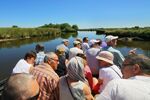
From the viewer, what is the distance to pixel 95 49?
768cm

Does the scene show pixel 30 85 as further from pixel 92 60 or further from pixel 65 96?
pixel 92 60

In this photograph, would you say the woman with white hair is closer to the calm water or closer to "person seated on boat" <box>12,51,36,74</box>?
"person seated on boat" <box>12,51,36,74</box>

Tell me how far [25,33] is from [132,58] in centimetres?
6440

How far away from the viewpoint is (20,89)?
1.99 metres

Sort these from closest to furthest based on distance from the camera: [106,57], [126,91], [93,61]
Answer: [126,91] → [106,57] → [93,61]

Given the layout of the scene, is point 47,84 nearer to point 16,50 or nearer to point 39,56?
point 39,56

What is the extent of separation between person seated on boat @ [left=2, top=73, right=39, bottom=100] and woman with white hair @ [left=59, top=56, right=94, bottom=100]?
1.62 meters

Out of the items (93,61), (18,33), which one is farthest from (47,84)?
(18,33)

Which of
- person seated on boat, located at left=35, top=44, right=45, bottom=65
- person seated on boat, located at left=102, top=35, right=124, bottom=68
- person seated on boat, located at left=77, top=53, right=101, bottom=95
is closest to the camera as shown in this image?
person seated on boat, located at left=77, top=53, right=101, bottom=95

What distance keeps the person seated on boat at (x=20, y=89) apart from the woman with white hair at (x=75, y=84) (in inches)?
63.6

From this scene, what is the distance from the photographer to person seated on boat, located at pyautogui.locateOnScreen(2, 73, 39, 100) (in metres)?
1.99

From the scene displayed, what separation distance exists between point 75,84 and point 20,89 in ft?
6.05

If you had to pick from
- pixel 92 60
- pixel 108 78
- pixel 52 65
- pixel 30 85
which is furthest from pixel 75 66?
pixel 92 60

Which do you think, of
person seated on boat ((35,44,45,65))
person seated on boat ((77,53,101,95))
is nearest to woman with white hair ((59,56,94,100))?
person seated on boat ((77,53,101,95))
